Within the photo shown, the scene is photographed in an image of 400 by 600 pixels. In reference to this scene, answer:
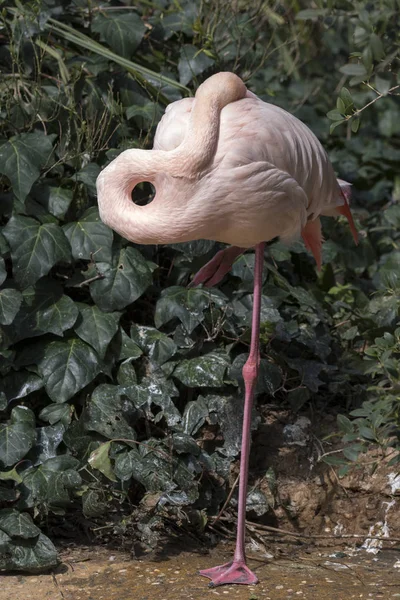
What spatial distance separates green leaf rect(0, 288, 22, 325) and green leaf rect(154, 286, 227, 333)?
0.68 meters

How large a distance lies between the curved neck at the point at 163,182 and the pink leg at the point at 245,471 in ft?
1.87

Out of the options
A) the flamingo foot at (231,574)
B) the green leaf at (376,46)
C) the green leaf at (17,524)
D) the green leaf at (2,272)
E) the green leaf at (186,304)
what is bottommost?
the flamingo foot at (231,574)

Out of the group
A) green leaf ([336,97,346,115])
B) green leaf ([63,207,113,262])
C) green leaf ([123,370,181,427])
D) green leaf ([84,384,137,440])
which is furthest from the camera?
green leaf ([63,207,113,262])

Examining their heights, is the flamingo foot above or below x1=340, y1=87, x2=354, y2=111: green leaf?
below

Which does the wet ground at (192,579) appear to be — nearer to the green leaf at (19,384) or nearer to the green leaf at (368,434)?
the green leaf at (368,434)

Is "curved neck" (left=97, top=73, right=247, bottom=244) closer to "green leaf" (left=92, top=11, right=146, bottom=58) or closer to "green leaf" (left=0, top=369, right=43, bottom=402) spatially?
"green leaf" (left=0, top=369, right=43, bottom=402)

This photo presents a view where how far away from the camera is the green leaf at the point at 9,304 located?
12.8 ft

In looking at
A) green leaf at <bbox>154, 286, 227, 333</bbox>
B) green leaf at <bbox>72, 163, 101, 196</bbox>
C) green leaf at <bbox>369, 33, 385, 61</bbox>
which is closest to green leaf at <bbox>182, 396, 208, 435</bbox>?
green leaf at <bbox>154, 286, 227, 333</bbox>

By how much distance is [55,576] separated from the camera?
3529mm

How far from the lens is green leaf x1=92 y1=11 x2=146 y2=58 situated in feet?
15.3

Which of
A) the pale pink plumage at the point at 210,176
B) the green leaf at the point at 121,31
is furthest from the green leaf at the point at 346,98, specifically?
the green leaf at the point at 121,31

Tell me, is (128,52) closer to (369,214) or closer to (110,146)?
(110,146)

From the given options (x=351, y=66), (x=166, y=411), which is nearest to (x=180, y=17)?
(x=351, y=66)

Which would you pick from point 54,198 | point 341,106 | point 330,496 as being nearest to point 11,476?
point 54,198
